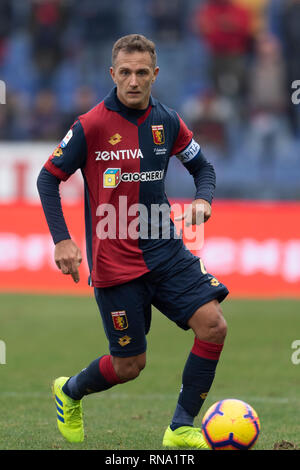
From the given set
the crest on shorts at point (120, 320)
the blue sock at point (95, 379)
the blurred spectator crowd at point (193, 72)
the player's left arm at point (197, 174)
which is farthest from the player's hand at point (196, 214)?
the blurred spectator crowd at point (193, 72)

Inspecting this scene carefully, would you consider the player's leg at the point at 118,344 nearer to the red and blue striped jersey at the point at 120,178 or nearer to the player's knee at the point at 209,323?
the red and blue striped jersey at the point at 120,178

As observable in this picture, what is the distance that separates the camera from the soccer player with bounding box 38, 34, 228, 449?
5438mm

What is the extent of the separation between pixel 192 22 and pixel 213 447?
1463cm

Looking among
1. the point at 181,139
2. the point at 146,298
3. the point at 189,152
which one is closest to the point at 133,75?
the point at 181,139

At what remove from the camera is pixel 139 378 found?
8250 mm

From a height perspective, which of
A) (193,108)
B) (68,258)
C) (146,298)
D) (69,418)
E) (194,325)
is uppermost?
(193,108)

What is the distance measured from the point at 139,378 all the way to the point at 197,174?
2905mm

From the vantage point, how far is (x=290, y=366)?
8656 mm

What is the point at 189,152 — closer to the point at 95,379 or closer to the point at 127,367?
the point at 127,367

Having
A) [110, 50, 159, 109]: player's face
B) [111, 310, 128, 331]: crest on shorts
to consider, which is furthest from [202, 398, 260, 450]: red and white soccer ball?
[110, 50, 159, 109]: player's face

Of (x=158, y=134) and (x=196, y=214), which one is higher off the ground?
(x=158, y=134)

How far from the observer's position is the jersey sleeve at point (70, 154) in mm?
5398

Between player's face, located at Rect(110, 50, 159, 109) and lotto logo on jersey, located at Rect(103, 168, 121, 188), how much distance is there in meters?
0.41

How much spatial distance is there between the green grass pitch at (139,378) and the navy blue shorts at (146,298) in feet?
2.10
